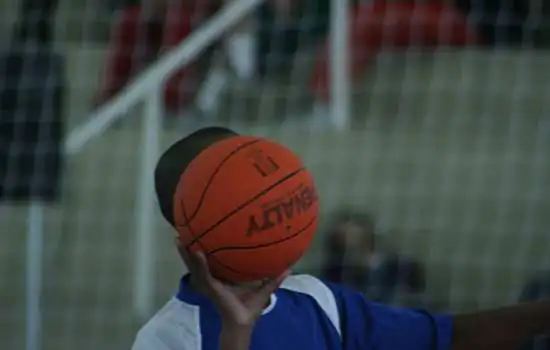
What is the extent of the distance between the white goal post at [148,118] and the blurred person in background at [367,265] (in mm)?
466

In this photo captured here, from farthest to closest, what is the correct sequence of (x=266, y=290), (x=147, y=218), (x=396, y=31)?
1. (x=396, y=31)
2. (x=147, y=218)
3. (x=266, y=290)

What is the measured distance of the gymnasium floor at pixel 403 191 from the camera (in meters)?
4.80

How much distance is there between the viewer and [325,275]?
4695mm

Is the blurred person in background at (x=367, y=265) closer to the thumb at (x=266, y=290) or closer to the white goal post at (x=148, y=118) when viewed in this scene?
the white goal post at (x=148, y=118)

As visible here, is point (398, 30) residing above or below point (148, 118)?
above

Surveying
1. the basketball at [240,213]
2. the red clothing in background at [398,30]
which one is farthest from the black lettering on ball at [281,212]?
the red clothing in background at [398,30]

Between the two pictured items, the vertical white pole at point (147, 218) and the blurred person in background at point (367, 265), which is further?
the vertical white pole at point (147, 218)

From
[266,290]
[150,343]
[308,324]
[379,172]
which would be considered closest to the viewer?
[266,290]

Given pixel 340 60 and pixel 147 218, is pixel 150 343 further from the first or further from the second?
pixel 340 60

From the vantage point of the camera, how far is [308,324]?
204 cm

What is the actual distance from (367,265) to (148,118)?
973 mm

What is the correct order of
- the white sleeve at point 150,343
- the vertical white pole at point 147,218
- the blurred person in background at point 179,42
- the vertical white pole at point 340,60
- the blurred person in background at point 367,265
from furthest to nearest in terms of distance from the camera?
the blurred person in background at point 179,42 < the vertical white pole at point 340,60 < the vertical white pole at point 147,218 < the blurred person in background at point 367,265 < the white sleeve at point 150,343

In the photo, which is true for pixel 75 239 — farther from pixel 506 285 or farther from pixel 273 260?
pixel 273 260

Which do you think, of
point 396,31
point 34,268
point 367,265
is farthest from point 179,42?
point 367,265
